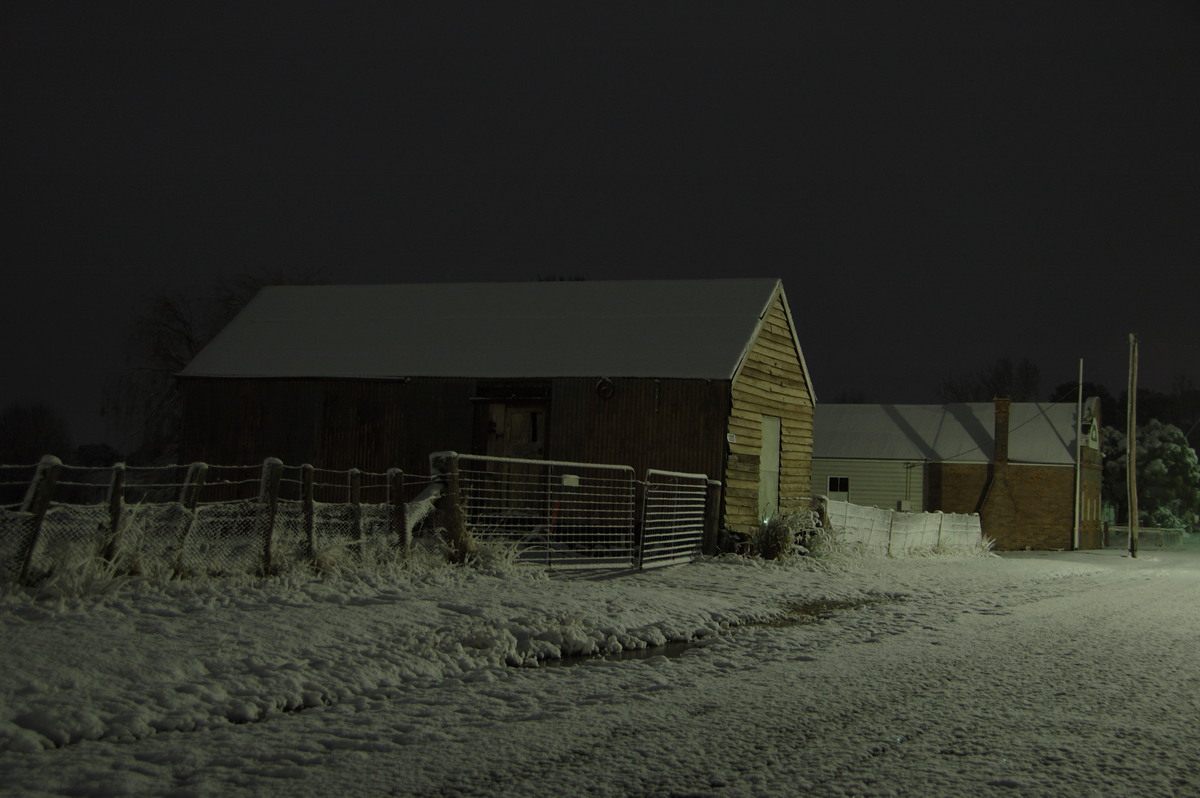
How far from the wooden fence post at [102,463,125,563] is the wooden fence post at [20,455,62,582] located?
2.38ft

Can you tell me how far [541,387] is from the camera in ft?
84.2

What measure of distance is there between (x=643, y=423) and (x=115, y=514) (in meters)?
15.5

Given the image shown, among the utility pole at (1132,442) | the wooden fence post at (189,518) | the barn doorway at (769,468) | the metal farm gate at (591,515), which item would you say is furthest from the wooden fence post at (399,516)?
the utility pole at (1132,442)

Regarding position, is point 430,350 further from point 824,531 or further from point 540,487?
point 824,531

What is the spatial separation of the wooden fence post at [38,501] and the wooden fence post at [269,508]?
2.24 metres

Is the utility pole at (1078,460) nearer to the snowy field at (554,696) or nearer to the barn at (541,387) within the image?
the barn at (541,387)

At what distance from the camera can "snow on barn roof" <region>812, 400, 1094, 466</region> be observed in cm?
4650

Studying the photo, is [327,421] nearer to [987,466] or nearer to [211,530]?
[211,530]

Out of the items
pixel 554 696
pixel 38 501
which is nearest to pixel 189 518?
pixel 38 501

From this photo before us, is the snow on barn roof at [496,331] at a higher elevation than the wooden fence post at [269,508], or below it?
higher

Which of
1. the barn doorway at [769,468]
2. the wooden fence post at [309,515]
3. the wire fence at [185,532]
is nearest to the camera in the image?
the wire fence at [185,532]

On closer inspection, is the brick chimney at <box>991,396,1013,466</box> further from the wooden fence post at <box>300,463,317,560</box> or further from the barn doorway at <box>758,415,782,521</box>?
the wooden fence post at <box>300,463,317,560</box>

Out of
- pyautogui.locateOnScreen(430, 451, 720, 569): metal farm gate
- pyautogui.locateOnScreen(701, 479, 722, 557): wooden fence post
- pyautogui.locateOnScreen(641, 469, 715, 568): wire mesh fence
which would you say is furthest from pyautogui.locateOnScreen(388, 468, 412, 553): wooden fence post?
pyautogui.locateOnScreen(701, 479, 722, 557): wooden fence post

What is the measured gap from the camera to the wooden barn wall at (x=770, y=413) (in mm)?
24984
